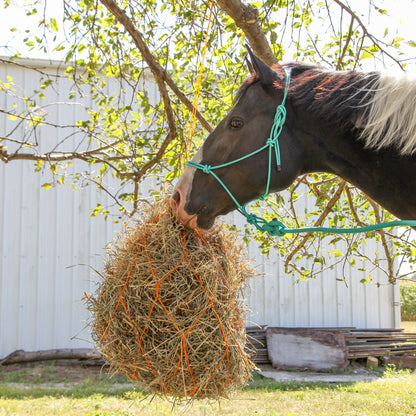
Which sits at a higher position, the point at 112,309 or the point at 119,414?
the point at 112,309

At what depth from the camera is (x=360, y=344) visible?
8.81 metres

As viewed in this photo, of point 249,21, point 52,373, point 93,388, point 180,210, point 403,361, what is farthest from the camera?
point 403,361

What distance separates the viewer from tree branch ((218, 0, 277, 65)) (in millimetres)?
2957

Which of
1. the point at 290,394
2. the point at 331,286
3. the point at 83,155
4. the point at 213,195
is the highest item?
the point at 83,155

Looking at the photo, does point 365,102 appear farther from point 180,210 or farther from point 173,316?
point 173,316

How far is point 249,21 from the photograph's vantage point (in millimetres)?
3037

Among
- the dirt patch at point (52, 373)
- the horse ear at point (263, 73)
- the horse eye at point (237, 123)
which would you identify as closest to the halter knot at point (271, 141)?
the horse eye at point (237, 123)

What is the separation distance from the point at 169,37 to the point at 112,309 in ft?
10.4

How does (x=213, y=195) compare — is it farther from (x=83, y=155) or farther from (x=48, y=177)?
(x=48, y=177)

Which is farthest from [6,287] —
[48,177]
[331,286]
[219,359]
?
[219,359]

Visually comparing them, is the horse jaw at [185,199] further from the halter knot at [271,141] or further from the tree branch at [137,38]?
the tree branch at [137,38]

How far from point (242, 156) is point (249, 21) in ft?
4.92

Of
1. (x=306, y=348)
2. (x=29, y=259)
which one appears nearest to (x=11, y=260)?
(x=29, y=259)

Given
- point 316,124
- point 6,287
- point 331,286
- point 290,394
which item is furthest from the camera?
point 331,286
